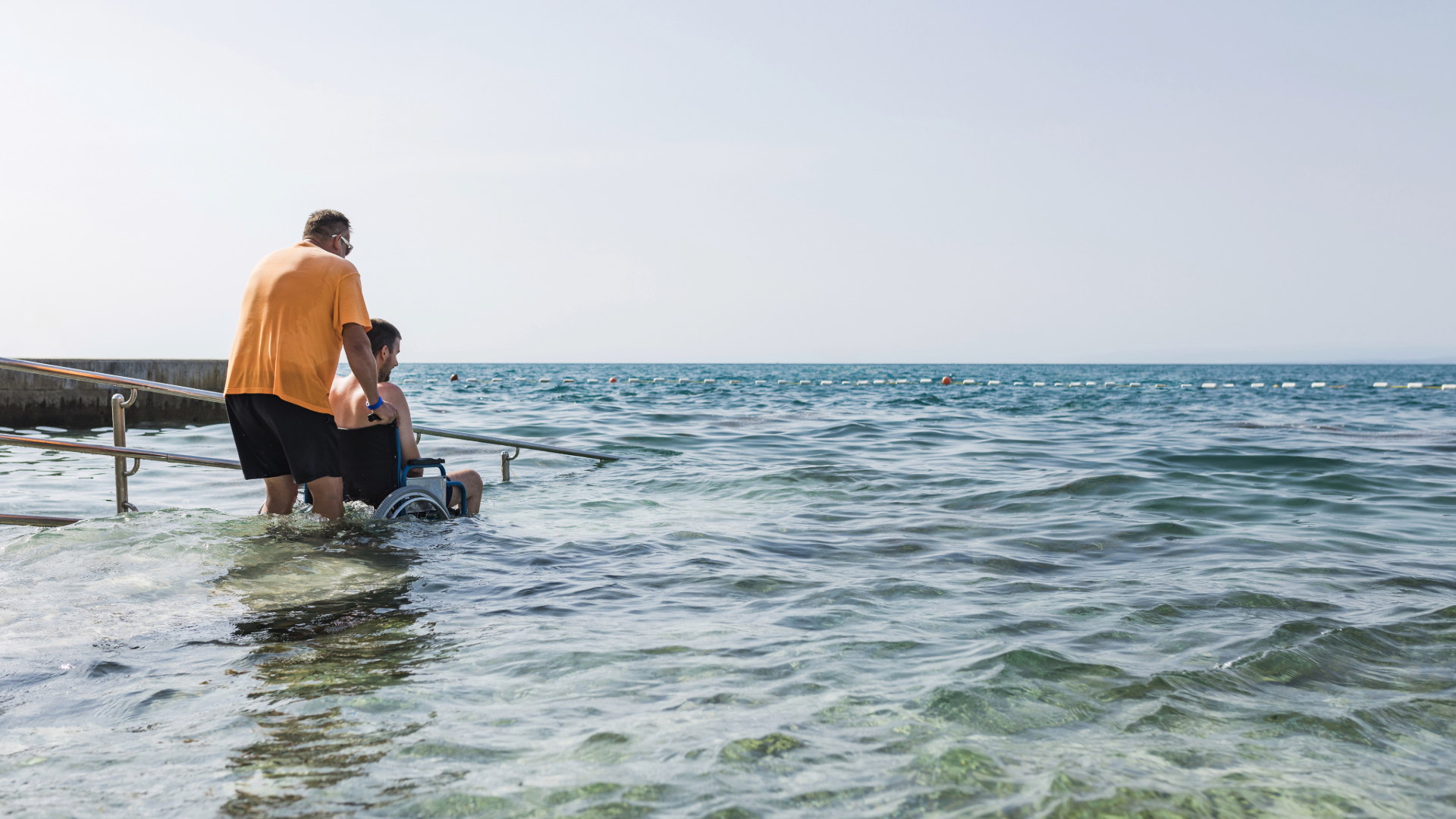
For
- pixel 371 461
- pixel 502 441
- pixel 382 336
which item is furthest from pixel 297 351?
pixel 502 441

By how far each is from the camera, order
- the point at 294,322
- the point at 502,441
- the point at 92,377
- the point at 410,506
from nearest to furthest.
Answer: the point at 294,322
the point at 92,377
the point at 410,506
the point at 502,441

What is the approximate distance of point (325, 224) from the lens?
4613 mm

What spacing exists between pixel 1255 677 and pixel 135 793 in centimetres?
339

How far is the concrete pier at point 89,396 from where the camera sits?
13.0 m

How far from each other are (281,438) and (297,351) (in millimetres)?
434

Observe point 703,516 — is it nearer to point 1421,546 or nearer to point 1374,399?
point 1421,546

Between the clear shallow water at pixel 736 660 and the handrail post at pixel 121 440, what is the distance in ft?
0.82

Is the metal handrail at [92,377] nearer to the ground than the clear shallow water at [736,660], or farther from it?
farther from it

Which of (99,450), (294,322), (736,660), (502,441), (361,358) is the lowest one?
(736,660)

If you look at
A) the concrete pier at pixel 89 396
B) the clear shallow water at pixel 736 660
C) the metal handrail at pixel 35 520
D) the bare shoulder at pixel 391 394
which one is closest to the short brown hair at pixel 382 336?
the bare shoulder at pixel 391 394

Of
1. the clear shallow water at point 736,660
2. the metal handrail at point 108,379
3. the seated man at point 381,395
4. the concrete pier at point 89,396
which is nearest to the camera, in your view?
the clear shallow water at point 736,660

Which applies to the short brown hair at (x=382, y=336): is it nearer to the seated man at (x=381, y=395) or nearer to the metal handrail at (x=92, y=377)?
the seated man at (x=381, y=395)

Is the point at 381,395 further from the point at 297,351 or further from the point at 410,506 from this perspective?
the point at 297,351

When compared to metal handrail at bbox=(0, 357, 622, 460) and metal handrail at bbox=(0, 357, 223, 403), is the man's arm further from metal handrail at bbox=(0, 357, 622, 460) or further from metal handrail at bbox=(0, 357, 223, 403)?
metal handrail at bbox=(0, 357, 223, 403)
